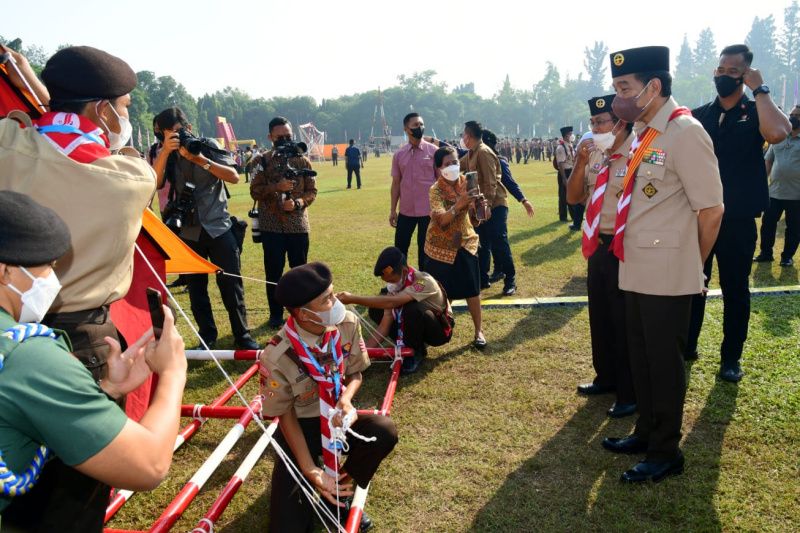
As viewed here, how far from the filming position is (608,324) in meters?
4.32

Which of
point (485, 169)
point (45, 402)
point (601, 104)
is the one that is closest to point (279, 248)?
point (485, 169)

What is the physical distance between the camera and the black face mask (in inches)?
168

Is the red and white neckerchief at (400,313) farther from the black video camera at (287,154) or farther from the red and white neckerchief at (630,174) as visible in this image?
the red and white neckerchief at (630,174)

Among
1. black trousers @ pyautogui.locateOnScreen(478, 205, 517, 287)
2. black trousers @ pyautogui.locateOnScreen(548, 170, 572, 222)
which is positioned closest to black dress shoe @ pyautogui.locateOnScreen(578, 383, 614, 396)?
black trousers @ pyautogui.locateOnScreen(478, 205, 517, 287)

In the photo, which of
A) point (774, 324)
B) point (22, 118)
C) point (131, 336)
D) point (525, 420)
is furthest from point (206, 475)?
point (774, 324)

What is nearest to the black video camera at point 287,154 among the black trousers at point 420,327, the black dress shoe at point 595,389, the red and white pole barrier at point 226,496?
the black trousers at point 420,327

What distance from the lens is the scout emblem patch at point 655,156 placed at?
3.10 metres

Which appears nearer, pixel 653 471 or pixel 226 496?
pixel 226 496

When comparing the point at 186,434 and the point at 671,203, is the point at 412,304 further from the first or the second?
the point at 671,203

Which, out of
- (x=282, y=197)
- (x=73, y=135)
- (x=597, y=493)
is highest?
(x=73, y=135)

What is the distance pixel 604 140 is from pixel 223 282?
3.66 meters

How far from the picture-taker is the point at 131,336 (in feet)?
9.76

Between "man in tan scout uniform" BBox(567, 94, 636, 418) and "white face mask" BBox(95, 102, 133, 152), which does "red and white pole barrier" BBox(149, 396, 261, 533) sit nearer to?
"white face mask" BBox(95, 102, 133, 152)

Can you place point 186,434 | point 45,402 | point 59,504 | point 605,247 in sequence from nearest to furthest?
point 45,402
point 59,504
point 186,434
point 605,247
